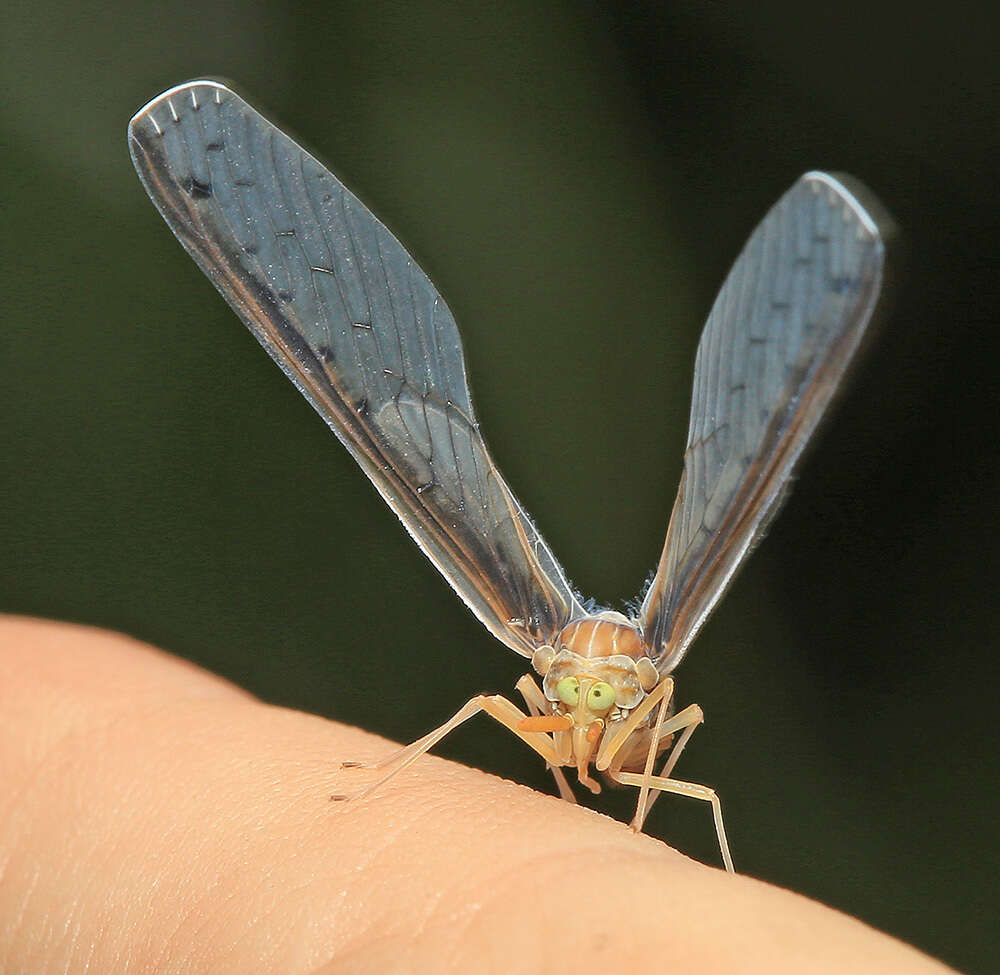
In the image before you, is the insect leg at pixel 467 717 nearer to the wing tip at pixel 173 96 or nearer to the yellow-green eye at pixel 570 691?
the yellow-green eye at pixel 570 691

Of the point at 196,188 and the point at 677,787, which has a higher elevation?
the point at 196,188

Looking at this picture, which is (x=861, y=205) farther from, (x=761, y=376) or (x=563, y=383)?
(x=563, y=383)

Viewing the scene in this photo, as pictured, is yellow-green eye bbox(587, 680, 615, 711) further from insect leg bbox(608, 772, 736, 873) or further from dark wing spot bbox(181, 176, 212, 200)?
dark wing spot bbox(181, 176, 212, 200)

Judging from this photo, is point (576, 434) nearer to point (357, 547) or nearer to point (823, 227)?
point (357, 547)

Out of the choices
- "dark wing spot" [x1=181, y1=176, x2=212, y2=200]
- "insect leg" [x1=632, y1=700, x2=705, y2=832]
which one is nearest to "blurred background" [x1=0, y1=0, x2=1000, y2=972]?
"insect leg" [x1=632, y1=700, x2=705, y2=832]

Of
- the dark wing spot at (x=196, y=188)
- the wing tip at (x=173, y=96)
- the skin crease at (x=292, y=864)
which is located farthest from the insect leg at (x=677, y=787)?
the wing tip at (x=173, y=96)

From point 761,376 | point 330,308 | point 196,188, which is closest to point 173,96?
point 196,188

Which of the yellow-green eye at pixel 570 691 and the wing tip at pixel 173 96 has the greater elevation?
the wing tip at pixel 173 96
